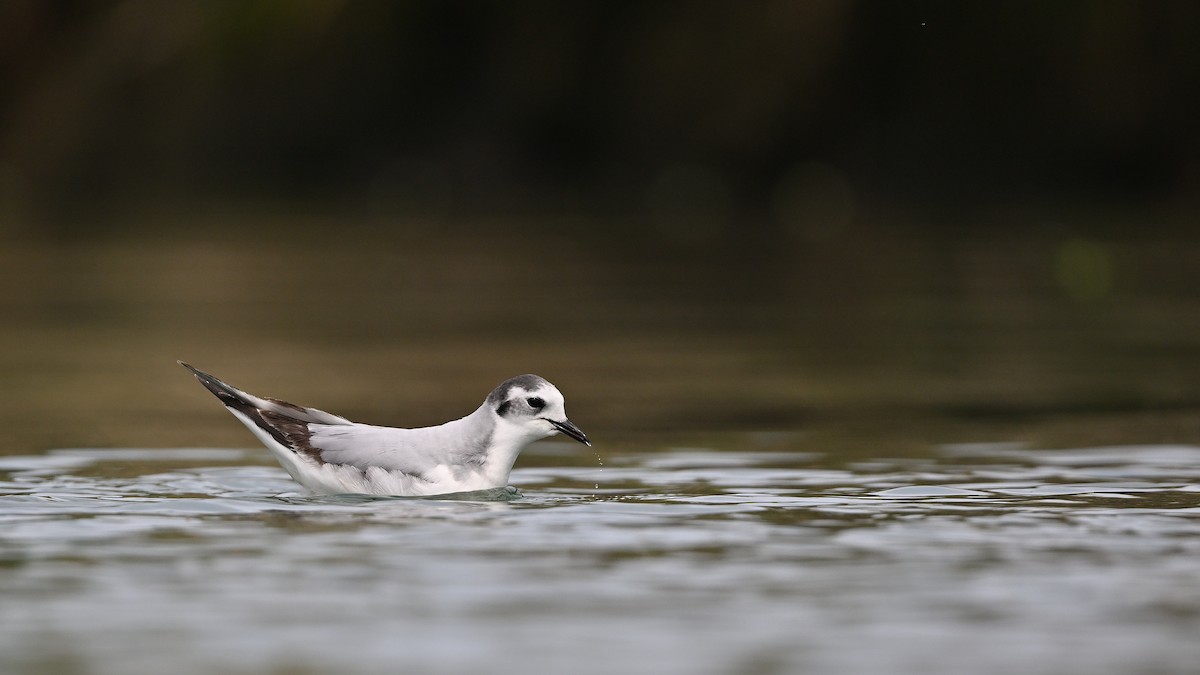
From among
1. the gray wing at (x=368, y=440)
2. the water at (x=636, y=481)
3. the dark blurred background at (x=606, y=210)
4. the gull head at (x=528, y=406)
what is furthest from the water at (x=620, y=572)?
the dark blurred background at (x=606, y=210)

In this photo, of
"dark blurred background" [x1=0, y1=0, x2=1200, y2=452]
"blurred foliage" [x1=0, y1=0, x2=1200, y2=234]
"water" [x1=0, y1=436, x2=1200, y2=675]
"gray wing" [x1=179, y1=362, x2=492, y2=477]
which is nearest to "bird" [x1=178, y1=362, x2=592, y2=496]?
"gray wing" [x1=179, y1=362, x2=492, y2=477]

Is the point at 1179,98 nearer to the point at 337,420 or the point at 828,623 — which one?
the point at 337,420

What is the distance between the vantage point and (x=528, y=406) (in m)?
12.7

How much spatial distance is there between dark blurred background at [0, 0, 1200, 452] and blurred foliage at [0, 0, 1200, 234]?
11 centimetres

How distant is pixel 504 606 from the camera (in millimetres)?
9109

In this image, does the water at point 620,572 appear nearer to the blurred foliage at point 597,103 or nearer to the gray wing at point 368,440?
the gray wing at point 368,440

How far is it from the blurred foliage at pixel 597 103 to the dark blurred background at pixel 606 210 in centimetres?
11

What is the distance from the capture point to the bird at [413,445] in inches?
487

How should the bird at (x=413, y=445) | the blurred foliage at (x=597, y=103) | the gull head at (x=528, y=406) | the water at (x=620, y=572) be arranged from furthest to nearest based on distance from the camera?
the blurred foliage at (x=597, y=103)
the gull head at (x=528, y=406)
the bird at (x=413, y=445)
the water at (x=620, y=572)

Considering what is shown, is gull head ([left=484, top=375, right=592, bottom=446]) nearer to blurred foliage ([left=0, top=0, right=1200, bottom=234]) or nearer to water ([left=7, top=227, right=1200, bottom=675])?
water ([left=7, top=227, right=1200, bottom=675])

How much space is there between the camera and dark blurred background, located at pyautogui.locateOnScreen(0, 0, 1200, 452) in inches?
764

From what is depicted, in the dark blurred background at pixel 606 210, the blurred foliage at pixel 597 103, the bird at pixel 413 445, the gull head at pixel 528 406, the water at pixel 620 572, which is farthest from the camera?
the blurred foliage at pixel 597 103

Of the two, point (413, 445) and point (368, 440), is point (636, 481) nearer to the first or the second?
point (413, 445)

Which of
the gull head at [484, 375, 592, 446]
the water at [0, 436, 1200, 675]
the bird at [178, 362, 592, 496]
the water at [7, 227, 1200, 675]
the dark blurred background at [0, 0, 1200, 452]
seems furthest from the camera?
the dark blurred background at [0, 0, 1200, 452]
